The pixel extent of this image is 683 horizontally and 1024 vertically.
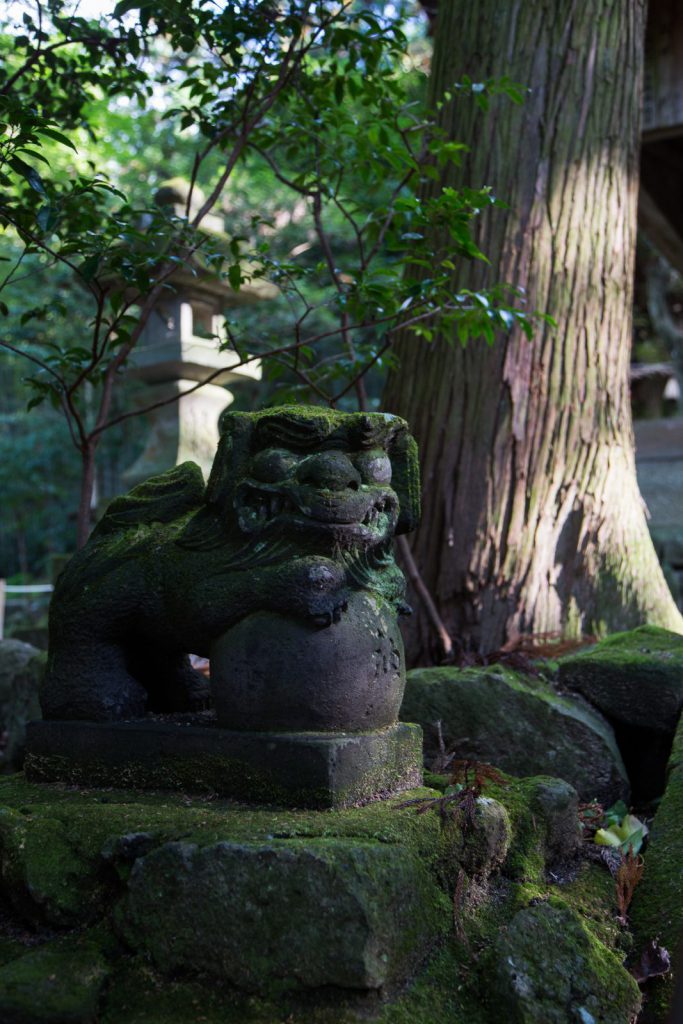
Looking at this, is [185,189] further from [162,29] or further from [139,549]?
[139,549]

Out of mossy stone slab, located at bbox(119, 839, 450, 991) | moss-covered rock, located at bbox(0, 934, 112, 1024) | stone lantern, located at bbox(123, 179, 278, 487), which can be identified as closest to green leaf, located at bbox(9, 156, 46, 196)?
mossy stone slab, located at bbox(119, 839, 450, 991)

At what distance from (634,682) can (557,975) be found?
5.17 ft

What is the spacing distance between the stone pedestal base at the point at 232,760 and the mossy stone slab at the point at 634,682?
1.25m

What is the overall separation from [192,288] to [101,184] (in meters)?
3.45

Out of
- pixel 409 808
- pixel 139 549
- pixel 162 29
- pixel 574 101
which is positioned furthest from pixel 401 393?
pixel 409 808

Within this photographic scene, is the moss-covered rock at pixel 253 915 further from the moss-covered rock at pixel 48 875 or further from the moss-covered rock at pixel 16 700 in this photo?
the moss-covered rock at pixel 16 700

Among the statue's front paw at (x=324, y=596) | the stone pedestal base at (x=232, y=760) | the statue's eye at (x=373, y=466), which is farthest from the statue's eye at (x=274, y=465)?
the stone pedestal base at (x=232, y=760)

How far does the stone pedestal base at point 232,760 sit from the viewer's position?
1.95 metres

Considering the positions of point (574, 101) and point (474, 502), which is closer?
point (474, 502)

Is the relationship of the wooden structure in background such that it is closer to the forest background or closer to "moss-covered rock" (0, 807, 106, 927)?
the forest background

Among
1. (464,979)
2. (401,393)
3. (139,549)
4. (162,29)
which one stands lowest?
(464,979)

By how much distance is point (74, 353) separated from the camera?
3289mm

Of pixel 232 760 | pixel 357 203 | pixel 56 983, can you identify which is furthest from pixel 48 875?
pixel 357 203

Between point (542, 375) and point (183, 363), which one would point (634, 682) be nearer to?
point (542, 375)
